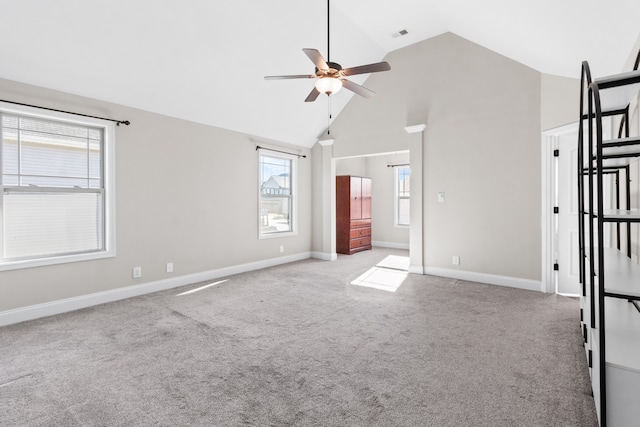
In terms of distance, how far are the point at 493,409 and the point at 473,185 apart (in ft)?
11.7

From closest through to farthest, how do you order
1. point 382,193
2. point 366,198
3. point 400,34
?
point 400,34 < point 366,198 < point 382,193

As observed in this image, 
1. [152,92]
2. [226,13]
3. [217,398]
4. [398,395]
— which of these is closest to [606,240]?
[398,395]

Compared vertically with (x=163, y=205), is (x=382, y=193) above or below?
above

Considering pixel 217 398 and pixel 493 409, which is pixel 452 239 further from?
pixel 217 398

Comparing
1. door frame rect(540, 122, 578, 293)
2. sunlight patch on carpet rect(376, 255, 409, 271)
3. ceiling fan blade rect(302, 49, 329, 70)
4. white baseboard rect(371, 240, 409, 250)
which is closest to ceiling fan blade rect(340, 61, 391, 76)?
ceiling fan blade rect(302, 49, 329, 70)

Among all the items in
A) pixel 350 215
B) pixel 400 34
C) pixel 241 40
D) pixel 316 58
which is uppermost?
pixel 400 34

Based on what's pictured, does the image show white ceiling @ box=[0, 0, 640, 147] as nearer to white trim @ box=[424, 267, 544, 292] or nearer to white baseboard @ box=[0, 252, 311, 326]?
white baseboard @ box=[0, 252, 311, 326]

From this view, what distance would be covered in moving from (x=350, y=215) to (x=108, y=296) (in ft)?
15.9

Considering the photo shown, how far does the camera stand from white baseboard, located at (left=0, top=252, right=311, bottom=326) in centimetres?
320

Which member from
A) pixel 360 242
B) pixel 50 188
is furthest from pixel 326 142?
pixel 50 188

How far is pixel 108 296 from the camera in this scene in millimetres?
3826

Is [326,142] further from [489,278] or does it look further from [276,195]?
[489,278]

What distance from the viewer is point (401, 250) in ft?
26.0

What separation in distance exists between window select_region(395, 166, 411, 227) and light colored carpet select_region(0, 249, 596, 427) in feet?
14.7
